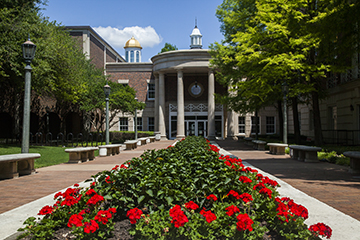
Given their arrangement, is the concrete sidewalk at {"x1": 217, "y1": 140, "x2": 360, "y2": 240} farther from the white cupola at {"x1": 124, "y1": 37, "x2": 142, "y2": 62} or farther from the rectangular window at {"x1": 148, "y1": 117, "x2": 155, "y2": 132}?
the white cupola at {"x1": 124, "y1": 37, "x2": 142, "y2": 62}

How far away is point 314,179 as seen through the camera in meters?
8.54

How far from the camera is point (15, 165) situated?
29.9 ft

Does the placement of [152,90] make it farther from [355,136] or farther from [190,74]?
[355,136]

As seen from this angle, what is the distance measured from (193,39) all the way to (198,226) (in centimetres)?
6086

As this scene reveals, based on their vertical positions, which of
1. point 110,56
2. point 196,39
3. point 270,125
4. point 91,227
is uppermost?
point 196,39

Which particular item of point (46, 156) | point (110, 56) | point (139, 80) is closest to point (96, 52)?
point (110, 56)

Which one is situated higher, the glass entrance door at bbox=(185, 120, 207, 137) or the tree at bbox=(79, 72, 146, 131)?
the tree at bbox=(79, 72, 146, 131)

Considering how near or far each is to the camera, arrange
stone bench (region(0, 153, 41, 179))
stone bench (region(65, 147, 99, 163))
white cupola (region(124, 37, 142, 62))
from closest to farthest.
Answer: stone bench (region(0, 153, 41, 179)) → stone bench (region(65, 147, 99, 163)) → white cupola (region(124, 37, 142, 62))

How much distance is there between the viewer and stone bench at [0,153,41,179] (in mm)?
8742

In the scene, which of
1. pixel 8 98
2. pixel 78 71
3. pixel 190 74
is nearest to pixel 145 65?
pixel 190 74

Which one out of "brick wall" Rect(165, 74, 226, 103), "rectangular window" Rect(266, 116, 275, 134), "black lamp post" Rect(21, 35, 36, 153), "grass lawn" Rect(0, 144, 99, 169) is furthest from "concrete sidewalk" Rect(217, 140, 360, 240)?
"rectangular window" Rect(266, 116, 275, 134)

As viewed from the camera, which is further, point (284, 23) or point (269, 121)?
point (269, 121)

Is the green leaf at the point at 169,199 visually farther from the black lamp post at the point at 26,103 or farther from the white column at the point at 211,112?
the white column at the point at 211,112

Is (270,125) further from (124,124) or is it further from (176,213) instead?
(176,213)
